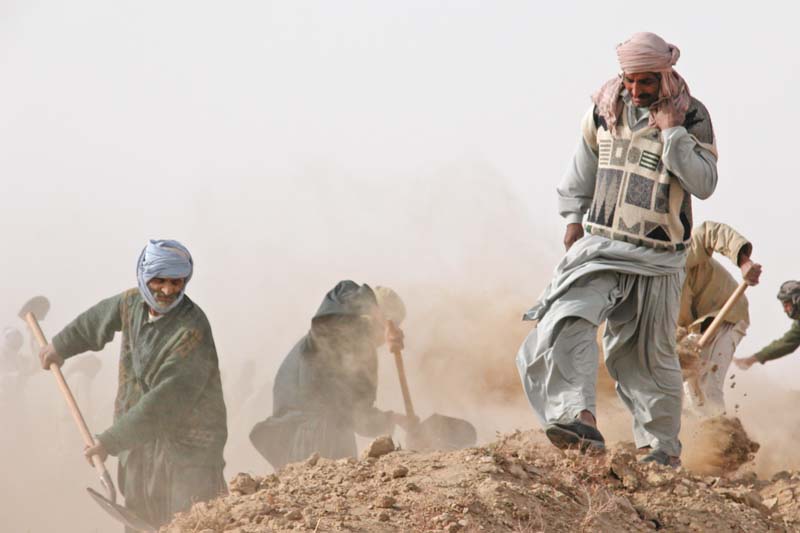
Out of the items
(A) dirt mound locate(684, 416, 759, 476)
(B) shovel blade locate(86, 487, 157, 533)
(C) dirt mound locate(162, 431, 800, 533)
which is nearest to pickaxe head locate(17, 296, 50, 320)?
(B) shovel blade locate(86, 487, 157, 533)

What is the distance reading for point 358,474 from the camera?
6863mm

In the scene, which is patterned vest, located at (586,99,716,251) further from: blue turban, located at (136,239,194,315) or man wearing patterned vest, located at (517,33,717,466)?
blue turban, located at (136,239,194,315)

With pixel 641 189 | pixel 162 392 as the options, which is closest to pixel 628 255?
pixel 641 189

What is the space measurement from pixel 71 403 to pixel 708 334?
4296mm

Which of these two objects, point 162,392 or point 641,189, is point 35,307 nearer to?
point 162,392

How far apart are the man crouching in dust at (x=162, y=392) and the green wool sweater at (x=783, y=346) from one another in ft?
22.6

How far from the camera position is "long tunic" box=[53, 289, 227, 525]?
8773 mm

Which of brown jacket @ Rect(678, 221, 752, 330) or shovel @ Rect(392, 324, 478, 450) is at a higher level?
brown jacket @ Rect(678, 221, 752, 330)

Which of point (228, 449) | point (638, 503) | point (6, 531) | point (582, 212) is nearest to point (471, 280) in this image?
point (228, 449)

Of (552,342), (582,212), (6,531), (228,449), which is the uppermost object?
(582,212)

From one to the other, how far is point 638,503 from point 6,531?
29.8 feet

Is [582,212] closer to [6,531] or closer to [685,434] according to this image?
[685,434]

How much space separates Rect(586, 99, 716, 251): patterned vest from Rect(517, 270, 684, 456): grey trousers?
0.21 meters

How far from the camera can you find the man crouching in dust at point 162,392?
8.77 metres
